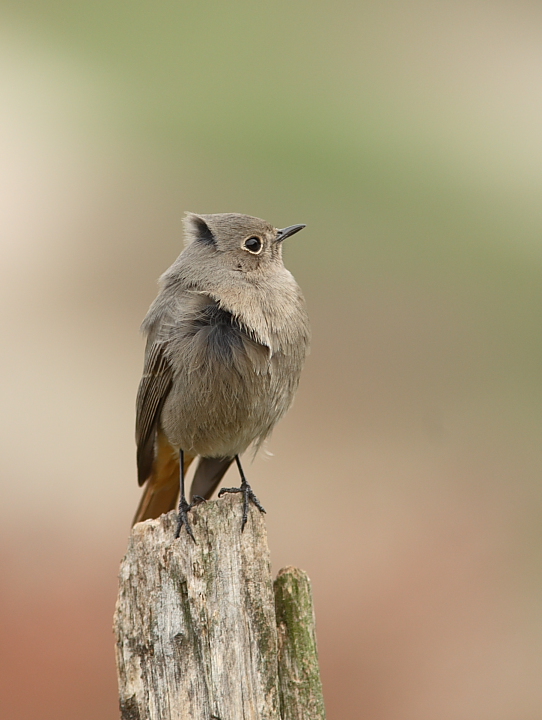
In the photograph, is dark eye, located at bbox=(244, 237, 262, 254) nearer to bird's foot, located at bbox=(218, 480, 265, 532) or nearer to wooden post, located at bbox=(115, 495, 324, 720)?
bird's foot, located at bbox=(218, 480, 265, 532)

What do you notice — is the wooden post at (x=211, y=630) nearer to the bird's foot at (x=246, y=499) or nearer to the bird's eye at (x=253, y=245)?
the bird's foot at (x=246, y=499)

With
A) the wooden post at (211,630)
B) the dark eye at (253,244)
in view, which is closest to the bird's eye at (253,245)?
the dark eye at (253,244)

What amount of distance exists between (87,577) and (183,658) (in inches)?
187

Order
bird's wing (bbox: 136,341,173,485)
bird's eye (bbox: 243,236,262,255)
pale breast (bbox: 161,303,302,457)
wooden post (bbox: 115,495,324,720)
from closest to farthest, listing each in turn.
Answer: wooden post (bbox: 115,495,324,720) → pale breast (bbox: 161,303,302,457) → bird's wing (bbox: 136,341,173,485) → bird's eye (bbox: 243,236,262,255)

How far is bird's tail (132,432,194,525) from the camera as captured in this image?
5477mm

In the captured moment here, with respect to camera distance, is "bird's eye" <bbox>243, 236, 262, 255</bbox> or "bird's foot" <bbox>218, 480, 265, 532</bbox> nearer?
"bird's foot" <bbox>218, 480, 265, 532</bbox>

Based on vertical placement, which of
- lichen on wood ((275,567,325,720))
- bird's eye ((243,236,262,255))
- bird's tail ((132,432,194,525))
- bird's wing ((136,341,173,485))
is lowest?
lichen on wood ((275,567,325,720))

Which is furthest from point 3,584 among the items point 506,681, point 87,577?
point 506,681

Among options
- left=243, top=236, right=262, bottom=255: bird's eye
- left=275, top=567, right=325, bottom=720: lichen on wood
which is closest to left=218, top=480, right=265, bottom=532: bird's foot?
left=275, top=567, right=325, bottom=720: lichen on wood

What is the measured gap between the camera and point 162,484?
18.4 feet

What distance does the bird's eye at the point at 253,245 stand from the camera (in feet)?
17.0

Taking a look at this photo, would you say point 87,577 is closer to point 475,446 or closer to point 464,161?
point 475,446

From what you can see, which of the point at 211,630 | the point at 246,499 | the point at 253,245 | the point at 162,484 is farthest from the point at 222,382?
the point at 211,630

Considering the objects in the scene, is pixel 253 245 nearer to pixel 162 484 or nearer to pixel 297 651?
pixel 162 484
